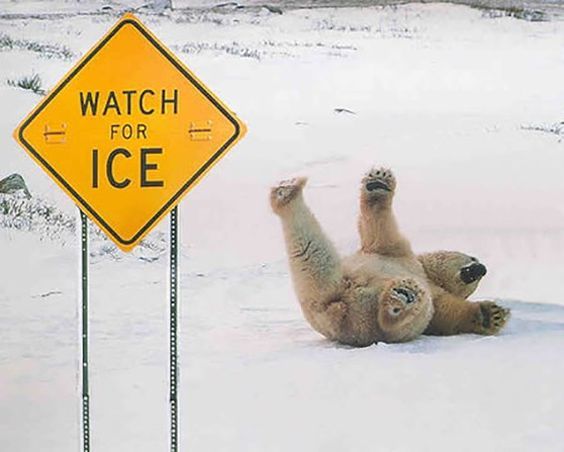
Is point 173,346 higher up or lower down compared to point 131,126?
lower down

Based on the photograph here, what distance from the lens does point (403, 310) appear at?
8.68 ft

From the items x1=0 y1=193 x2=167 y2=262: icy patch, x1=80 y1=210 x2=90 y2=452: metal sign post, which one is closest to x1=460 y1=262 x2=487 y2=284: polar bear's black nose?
x1=0 y1=193 x2=167 y2=262: icy patch

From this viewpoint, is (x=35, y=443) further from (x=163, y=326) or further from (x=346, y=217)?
(x=346, y=217)

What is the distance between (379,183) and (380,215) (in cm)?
8

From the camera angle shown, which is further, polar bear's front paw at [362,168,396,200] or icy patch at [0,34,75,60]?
icy patch at [0,34,75,60]

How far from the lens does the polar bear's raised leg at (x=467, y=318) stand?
8.68ft

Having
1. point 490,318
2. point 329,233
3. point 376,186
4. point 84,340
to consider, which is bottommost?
point 84,340

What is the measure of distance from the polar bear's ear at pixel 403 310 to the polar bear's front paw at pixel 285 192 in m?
0.32

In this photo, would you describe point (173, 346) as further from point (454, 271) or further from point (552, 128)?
point (552, 128)

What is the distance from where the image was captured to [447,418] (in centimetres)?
264

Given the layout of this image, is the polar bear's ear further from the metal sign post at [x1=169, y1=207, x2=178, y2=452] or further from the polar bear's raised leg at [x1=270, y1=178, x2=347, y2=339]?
the metal sign post at [x1=169, y1=207, x2=178, y2=452]

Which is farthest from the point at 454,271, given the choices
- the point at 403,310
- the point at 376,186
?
the point at 376,186

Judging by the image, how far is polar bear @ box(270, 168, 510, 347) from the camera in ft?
8.68

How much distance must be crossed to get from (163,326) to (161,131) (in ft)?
1.59
